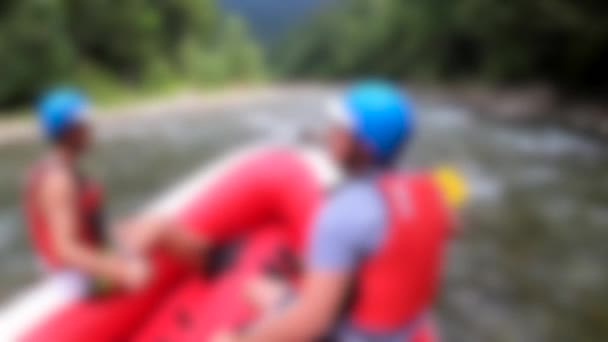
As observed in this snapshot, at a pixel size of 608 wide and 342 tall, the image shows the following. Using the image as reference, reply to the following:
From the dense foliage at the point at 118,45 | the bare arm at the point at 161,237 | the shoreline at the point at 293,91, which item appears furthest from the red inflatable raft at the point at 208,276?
the dense foliage at the point at 118,45

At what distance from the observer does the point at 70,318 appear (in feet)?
3.11

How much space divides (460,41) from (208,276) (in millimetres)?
6147

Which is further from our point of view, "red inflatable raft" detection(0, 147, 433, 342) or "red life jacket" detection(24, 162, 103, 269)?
"red life jacket" detection(24, 162, 103, 269)

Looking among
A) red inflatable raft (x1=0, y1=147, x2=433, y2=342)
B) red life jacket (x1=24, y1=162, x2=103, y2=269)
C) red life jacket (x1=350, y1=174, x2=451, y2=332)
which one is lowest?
red life jacket (x1=350, y1=174, x2=451, y2=332)

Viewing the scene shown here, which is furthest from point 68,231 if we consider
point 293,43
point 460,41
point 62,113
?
point 460,41

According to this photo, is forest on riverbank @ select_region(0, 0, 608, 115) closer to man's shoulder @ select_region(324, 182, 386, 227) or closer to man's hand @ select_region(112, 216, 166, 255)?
man's hand @ select_region(112, 216, 166, 255)

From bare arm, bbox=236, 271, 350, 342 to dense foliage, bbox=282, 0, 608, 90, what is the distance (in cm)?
446

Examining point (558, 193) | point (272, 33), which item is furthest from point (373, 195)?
point (272, 33)

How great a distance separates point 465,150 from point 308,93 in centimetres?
164

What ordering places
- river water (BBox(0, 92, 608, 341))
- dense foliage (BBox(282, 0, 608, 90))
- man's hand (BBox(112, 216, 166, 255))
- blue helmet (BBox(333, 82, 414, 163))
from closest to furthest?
blue helmet (BBox(333, 82, 414, 163)) < man's hand (BBox(112, 216, 166, 255)) < river water (BBox(0, 92, 608, 341)) < dense foliage (BBox(282, 0, 608, 90))

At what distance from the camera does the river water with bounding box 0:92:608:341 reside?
198 centimetres

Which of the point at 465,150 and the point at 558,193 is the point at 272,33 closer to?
the point at 465,150

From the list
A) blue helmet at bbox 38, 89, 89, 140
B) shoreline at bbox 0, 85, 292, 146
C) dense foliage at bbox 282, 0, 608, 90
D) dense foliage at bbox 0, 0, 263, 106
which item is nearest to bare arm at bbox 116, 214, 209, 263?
blue helmet at bbox 38, 89, 89, 140

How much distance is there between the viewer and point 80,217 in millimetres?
1119
